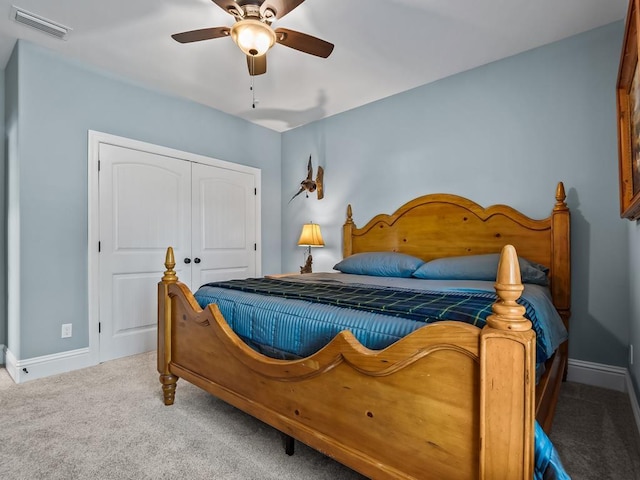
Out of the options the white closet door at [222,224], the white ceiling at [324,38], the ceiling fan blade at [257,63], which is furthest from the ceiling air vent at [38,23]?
the white closet door at [222,224]

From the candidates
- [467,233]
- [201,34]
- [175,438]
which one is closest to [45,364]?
[175,438]

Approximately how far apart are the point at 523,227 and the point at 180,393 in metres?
2.74

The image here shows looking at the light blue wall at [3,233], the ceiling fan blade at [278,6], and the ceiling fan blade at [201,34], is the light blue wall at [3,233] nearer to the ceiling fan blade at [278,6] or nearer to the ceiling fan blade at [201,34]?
the ceiling fan blade at [201,34]

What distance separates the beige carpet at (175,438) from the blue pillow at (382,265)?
50.5 inches

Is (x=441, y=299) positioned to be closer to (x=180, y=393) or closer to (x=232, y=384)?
(x=232, y=384)

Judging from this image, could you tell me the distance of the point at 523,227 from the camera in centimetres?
259

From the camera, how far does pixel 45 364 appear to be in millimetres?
2586

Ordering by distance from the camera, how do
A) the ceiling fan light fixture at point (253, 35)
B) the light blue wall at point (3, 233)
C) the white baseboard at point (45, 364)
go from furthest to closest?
the light blue wall at point (3, 233) < the white baseboard at point (45, 364) < the ceiling fan light fixture at point (253, 35)

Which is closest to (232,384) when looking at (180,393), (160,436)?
(160,436)

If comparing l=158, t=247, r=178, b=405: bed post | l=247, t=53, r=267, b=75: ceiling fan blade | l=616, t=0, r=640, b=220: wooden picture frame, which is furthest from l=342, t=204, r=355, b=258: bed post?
l=616, t=0, r=640, b=220: wooden picture frame

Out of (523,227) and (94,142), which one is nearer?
(523,227)

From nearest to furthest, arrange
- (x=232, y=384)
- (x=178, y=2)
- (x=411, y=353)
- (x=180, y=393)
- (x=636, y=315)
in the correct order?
(x=411, y=353) < (x=232, y=384) < (x=636, y=315) < (x=178, y=2) < (x=180, y=393)

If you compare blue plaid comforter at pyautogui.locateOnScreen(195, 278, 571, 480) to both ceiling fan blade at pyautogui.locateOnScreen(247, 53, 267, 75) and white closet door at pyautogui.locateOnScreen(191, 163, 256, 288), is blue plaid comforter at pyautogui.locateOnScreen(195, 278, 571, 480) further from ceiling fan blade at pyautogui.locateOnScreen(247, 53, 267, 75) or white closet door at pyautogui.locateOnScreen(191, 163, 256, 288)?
white closet door at pyautogui.locateOnScreen(191, 163, 256, 288)

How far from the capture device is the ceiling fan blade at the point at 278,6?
171cm
